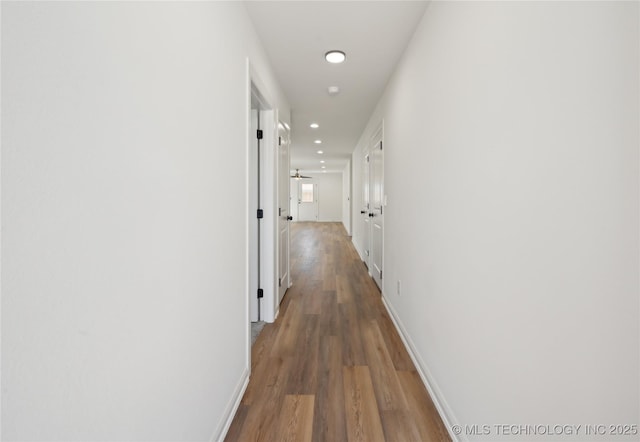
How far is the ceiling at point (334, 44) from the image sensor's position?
199 centimetres

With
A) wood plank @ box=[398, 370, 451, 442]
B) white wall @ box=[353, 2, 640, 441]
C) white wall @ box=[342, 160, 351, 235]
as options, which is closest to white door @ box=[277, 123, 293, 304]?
wood plank @ box=[398, 370, 451, 442]

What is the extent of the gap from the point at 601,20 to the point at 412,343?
2.10 m

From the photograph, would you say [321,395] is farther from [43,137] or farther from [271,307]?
[43,137]

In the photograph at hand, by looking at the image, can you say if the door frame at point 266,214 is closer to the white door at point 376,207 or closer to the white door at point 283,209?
the white door at point 283,209

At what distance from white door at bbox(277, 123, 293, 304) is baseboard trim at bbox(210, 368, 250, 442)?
1.32m

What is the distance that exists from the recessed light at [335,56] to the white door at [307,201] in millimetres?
11532

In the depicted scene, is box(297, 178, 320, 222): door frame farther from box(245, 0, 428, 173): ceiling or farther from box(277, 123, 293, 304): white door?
box(277, 123, 293, 304): white door

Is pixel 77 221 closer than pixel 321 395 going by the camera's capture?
Yes

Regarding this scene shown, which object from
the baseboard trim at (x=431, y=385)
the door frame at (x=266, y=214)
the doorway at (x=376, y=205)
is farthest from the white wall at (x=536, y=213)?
the doorway at (x=376, y=205)

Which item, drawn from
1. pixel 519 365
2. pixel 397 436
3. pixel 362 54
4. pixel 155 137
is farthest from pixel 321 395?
pixel 362 54

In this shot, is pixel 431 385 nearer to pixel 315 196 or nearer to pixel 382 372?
pixel 382 372

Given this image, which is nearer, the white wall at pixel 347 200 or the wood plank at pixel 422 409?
the wood plank at pixel 422 409

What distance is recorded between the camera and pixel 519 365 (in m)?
1.05

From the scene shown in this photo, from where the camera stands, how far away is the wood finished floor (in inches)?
62.2
